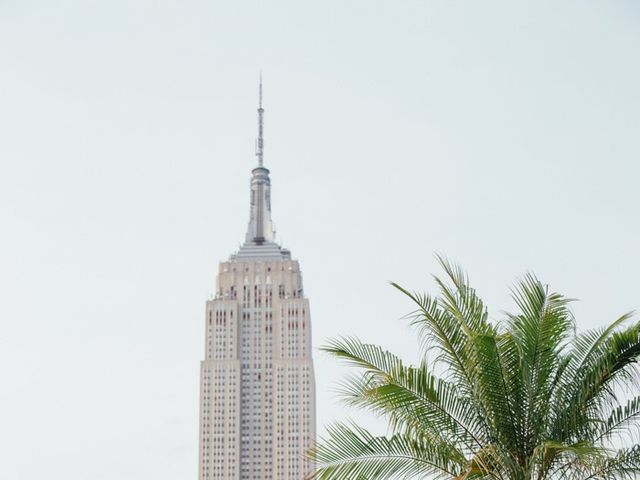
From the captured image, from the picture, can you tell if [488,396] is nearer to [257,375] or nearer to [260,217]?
[257,375]

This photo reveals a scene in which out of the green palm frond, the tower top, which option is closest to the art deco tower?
the tower top

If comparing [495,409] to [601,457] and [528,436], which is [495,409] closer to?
[528,436]

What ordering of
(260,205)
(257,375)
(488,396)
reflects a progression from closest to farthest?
(488,396) → (257,375) → (260,205)

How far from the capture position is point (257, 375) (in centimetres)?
12875

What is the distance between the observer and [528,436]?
1672cm

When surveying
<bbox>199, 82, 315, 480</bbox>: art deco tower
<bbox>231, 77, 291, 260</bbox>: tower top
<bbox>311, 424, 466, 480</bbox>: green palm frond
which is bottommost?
<bbox>311, 424, 466, 480</bbox>: green palm frond

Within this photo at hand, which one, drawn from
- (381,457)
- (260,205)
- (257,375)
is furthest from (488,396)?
(260,205)

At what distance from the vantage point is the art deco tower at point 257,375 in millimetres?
124500

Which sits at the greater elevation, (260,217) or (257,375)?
(260,217)

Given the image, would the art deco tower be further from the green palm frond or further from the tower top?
the green palm frond

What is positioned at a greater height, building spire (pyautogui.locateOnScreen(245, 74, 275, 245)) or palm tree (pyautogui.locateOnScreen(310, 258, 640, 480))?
building spire (pyautogui.locateOnScreen(245, 74, 275, 245))

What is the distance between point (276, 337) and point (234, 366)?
553 cm

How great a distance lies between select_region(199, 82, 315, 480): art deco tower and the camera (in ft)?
408

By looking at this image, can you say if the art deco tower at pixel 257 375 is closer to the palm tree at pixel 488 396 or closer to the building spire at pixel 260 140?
the building spire at pixel 260 140
